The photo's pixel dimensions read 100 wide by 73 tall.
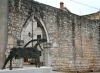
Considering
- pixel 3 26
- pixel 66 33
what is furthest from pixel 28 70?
pixel 66 33

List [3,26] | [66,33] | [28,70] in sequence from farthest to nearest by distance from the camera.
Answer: [66,33] < [3,26] < [28,70]

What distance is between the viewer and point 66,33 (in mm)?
10695

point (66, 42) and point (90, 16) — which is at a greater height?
point (90, 16)

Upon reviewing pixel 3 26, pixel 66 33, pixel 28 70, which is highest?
pixel 3 26

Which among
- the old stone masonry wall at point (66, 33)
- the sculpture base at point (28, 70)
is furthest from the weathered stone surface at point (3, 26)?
the sculpture base at point (28, 70)

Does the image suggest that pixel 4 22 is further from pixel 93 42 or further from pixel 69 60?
pixel 93 42

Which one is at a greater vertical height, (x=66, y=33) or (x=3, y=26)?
(x=3, y=26)

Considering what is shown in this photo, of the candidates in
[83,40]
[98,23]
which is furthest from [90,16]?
[83,40]

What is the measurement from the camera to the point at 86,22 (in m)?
11.7

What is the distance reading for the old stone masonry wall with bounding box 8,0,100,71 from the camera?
877 cm

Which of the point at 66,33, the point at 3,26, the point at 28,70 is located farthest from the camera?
the point at 66,33

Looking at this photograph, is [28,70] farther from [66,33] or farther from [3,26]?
[66,33]

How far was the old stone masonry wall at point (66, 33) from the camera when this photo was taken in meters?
8.77

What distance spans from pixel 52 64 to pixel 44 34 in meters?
1.66
